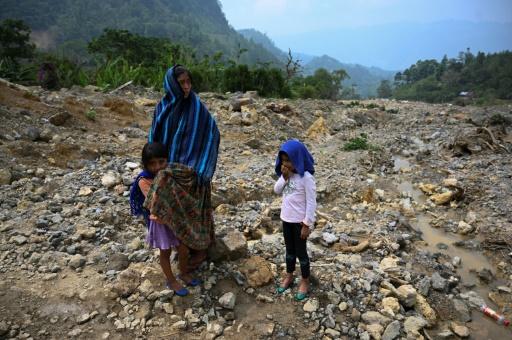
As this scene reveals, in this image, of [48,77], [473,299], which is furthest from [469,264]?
[48,77]

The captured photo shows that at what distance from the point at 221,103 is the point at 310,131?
9.56 feet

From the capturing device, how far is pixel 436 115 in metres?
15.3

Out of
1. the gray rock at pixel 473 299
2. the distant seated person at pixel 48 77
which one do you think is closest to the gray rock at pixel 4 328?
the gray rock at pixel 473 299

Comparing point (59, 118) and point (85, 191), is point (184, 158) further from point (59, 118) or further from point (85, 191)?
point (59, 118)

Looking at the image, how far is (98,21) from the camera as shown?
68938mm

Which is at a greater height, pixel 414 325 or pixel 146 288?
pixel 146 288

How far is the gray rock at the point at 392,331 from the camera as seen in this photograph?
2.86m

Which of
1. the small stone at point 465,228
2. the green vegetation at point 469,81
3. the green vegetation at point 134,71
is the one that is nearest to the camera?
the small stone at point 465,228

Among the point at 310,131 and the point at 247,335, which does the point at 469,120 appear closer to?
the point at 310,131

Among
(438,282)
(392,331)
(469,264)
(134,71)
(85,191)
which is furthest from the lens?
(134,71)

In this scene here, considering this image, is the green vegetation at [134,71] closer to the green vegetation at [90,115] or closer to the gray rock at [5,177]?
the green vegetation at [90,115]

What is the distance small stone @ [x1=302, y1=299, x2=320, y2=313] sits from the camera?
3.00m

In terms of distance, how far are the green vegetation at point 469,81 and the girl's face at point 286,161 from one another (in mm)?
43714

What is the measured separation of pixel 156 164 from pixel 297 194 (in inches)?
43.8
